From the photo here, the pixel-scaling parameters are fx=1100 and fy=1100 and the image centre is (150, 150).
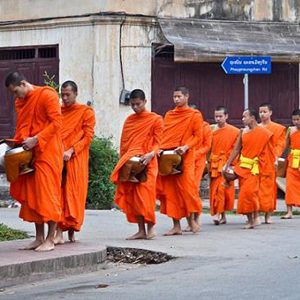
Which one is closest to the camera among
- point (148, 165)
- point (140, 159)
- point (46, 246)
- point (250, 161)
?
point (46, 246)

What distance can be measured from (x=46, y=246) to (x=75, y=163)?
49.1 inches

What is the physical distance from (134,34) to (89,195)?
4302mm

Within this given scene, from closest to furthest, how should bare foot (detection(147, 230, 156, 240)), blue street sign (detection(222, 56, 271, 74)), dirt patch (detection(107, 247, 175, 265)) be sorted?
dirt patch (detection(107, 247, 175, 265)) < bare foot (detection(147, 230, 156, 240)) < blue street sign (detection(222, 56, 271, 74))

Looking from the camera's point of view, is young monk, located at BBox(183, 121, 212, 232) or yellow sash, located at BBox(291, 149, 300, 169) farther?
yellow sash, located at BBox(291, 149, 300, 169)

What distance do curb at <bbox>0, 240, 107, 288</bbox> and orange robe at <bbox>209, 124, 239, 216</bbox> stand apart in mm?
4732

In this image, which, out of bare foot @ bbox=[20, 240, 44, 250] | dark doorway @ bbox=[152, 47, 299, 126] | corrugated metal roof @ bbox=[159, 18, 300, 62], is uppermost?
corrugated metal roof @ bbox=[159, 18, 300, 62]

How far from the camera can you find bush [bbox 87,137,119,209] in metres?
19.6

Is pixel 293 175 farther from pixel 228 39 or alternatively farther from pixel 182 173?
pixel 228 39

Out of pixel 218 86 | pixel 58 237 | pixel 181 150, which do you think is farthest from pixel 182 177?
pixel 218 86

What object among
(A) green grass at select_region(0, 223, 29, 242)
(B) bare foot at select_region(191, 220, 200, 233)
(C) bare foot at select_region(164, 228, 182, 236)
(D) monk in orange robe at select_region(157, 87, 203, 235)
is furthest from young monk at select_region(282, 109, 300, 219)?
(A) green grass at select_region(0, 223, 29, 242)

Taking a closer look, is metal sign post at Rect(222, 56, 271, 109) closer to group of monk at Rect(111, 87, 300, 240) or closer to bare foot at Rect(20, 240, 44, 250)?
group of monk at Rect(111, 87, 300, 240)

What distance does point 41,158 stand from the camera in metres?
11.8

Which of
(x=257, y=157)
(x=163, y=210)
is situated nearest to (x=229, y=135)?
(x=257, y=157)

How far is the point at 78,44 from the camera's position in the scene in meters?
22.7
